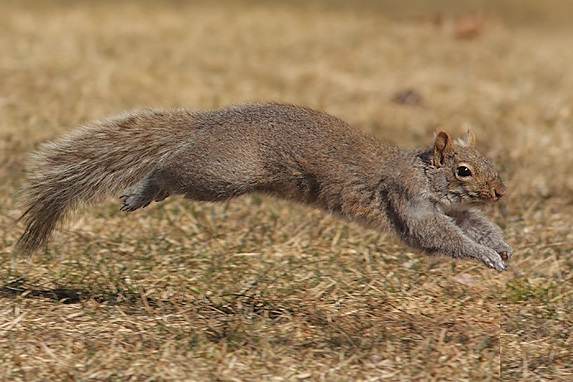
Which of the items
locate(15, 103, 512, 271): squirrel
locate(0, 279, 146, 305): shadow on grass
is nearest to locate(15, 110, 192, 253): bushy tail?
locate(15, 103, 512, 271): squirrel

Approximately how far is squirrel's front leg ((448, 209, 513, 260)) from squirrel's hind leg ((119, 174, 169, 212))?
4.89 feet

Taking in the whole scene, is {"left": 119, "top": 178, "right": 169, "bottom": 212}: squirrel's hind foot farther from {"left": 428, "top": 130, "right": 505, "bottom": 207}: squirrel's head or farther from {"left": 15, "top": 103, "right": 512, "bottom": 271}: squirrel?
{"left": 428, "top": 130, "right": 505, "bottom": 207}: squirrel's head

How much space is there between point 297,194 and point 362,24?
717 cm

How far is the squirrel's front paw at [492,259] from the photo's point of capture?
462 cm

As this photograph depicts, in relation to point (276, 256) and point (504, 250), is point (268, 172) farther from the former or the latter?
point (504, 250)

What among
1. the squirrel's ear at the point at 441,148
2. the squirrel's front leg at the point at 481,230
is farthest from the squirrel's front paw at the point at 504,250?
the squirrel's ear at the point at 441,148

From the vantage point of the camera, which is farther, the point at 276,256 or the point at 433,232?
the point at 276,256

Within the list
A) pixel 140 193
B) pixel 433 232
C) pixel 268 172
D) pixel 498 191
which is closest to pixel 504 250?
pixel 498 191

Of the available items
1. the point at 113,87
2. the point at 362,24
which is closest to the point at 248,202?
the point at 113,87

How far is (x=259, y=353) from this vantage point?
4.21 metres

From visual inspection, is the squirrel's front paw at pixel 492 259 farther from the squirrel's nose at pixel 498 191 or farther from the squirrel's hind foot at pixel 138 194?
the squirrel's hind foot at pixel 138 194

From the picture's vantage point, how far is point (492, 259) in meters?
4.64

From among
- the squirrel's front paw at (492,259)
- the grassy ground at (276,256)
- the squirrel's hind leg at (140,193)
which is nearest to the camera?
the grassy ground at (276,256)

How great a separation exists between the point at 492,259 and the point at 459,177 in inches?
18.8
